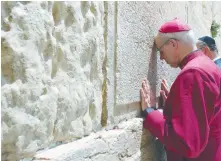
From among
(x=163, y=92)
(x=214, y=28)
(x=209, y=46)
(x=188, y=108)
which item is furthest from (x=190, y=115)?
(x=214, y=28)

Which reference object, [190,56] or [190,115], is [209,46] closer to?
[190,56]

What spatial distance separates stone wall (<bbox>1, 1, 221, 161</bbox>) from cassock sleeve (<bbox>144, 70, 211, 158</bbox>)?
0.31 m

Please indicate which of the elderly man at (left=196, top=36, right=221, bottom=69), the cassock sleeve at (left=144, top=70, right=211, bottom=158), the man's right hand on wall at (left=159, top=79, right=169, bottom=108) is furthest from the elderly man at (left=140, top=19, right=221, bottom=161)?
the elderly man at (left=196, top=36, right=221, bottom=69)

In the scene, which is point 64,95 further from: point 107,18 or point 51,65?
point 107,18

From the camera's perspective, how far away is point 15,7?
146cm

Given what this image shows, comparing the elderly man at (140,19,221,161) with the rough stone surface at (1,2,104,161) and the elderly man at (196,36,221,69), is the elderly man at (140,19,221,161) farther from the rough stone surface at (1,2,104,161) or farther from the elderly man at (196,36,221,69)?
the elderly man at (196,36,221,69)

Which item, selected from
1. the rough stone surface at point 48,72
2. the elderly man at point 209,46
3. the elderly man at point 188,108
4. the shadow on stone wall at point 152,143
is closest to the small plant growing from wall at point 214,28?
the elderly man at point 209,46

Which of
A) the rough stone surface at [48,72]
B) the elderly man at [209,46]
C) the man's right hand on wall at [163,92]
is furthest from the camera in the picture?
the elderly man at [209,46]

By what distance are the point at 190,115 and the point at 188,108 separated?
0.04m

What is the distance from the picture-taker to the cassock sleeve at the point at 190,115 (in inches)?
89.4

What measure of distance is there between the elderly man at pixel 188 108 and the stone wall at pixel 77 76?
0.53ft

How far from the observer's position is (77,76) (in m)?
1.89

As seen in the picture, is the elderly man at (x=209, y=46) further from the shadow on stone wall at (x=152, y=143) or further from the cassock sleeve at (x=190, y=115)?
the cassock sleeve at (x=190, y=115)

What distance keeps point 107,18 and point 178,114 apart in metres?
0.69
